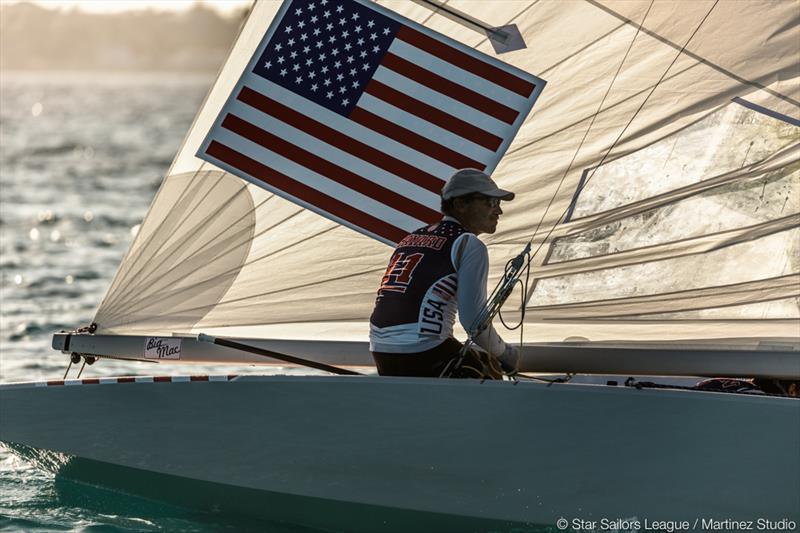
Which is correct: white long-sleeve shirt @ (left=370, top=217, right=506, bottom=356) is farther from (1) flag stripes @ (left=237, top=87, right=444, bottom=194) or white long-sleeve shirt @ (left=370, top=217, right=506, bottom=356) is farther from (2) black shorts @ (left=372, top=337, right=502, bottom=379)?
(1) flag stripes @ (left=237, top=87, right=444, bottom=194)

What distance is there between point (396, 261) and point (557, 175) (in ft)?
2.06

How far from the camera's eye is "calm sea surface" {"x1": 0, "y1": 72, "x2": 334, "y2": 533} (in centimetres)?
427

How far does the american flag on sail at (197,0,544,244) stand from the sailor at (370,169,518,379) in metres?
0.52

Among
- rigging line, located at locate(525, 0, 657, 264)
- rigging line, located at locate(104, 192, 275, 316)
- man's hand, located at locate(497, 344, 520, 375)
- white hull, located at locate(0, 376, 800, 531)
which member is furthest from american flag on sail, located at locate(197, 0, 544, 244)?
white hull, located at locate(0, 376, 800, 531)

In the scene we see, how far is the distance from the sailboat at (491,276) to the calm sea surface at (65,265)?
0.12 m

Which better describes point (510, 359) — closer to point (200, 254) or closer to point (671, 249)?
point (671, 249)

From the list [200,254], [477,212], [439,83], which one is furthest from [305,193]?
[477,212]

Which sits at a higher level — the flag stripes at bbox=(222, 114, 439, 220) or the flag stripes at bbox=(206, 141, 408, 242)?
the flag stripes at bbox=(222, 114, 439, 220)

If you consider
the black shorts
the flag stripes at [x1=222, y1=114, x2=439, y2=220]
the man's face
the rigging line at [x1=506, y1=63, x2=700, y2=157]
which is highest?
the rigging line at [x1=506, y1=63, x2=700, y2=157]

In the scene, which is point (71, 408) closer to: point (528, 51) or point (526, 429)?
point (526, 429)

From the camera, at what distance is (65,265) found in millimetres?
11141

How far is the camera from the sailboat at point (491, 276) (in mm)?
3777

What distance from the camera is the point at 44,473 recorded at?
4.57 metres

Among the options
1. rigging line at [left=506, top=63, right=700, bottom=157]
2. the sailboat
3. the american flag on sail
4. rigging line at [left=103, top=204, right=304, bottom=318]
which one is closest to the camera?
the sailboat
